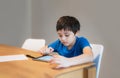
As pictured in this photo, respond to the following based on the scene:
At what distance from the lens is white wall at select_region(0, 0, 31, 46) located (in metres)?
3.59

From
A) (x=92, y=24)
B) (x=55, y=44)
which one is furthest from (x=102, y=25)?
(x=55, y=44)

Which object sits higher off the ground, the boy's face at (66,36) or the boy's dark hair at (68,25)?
the boy's dark hair at (68,25)

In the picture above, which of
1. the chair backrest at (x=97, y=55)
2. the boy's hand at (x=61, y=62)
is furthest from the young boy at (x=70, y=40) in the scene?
the boy's hand at (x=61, y=62)

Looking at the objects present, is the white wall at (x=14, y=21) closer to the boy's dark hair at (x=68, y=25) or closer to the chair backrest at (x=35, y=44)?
the chair backrest at (x=35, y=44)

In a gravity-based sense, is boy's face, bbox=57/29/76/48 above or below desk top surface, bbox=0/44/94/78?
above

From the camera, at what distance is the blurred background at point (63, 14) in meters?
2.53

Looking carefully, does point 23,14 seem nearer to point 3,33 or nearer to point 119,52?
point 3,33

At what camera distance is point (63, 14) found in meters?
3.18

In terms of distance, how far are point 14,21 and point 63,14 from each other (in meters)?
1.01

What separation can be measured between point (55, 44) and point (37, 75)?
90cm

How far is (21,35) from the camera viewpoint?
12.5 feet

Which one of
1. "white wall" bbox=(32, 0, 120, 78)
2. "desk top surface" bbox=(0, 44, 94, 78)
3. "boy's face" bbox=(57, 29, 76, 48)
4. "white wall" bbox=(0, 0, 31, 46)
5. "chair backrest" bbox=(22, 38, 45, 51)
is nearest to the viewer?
"desk top surface" bbox=(0, 44, 94, 78)

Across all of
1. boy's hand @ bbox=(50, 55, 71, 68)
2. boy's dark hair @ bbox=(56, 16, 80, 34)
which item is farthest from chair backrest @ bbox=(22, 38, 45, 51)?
boy's hand @ bbox=(50, 55, 71, 68)

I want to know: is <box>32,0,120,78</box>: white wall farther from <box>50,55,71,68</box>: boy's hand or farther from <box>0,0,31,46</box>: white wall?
<box>50,55,71,68</box>: boy's hand
